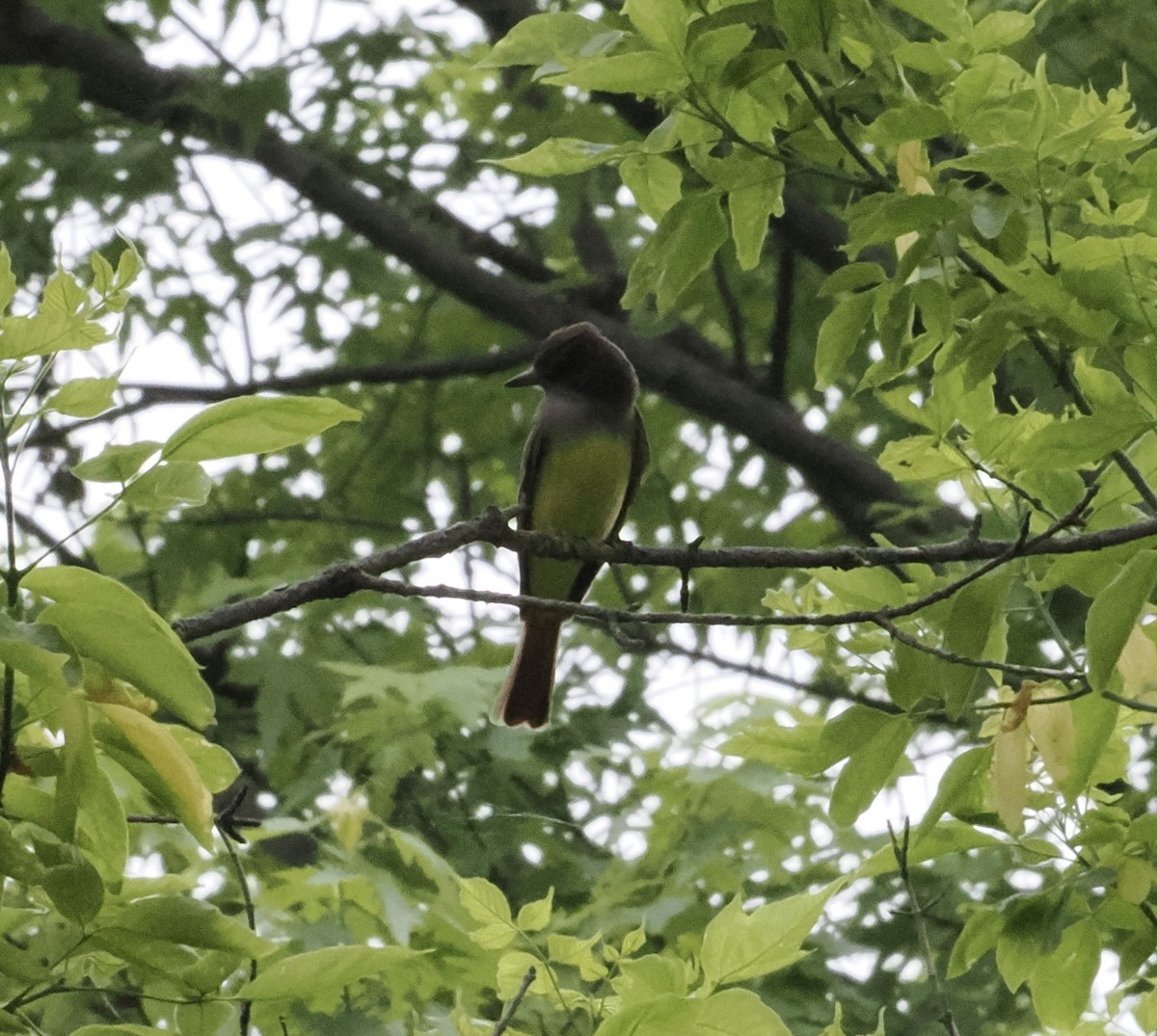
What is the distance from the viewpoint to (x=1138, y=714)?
8.02 feet

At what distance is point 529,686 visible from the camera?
4.71 meters

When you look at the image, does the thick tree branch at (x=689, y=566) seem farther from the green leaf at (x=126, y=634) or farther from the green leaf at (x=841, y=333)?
the green leaf at (x=126, y=634)

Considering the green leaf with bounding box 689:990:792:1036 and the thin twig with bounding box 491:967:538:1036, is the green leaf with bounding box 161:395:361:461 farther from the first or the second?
the thin twig with bounding box 491:967:538:1036

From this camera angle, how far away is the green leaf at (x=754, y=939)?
1.88 metres

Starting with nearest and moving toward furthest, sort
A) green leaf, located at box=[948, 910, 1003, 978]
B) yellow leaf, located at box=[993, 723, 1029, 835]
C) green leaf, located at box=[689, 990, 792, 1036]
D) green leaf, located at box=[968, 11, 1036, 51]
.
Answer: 1. green leaf, located at box=[689, 990, 792, 1036]
2. green leaf, located at box=[968, 11, 1036, 51]
3. yellow leaf, located at box=[993, 723, 1029, 835]
4. green leaf, located at box=[948, 910, 1003, 978]

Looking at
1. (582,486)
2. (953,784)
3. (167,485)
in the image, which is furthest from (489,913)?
(582,486)

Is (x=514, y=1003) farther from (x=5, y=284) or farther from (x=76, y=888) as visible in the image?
(x=5, y=284)

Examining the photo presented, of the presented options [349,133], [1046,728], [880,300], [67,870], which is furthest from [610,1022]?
[349,133]

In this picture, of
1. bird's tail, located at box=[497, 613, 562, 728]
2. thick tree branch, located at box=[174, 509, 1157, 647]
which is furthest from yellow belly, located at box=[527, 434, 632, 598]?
thick tree branch, located at box=[174, 509, 1157, 647]

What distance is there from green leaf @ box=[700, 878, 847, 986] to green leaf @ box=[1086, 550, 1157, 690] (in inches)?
16.7

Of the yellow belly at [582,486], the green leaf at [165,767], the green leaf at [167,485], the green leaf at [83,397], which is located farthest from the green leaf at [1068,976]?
the yellow belly at [582,486]

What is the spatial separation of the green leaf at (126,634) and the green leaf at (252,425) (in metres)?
A: 0.24

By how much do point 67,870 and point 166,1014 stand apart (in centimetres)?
76

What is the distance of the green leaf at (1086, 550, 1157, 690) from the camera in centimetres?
178
